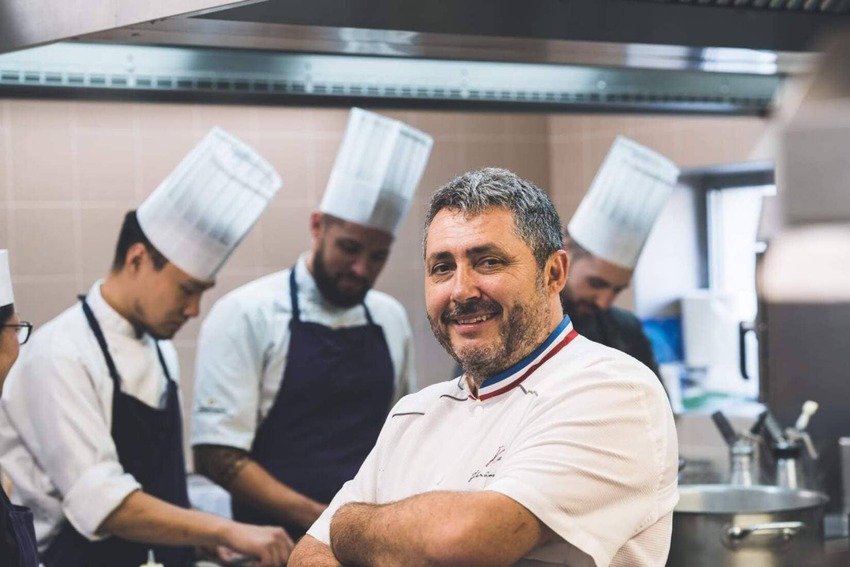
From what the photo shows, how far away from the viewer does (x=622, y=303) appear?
4848 millimetres

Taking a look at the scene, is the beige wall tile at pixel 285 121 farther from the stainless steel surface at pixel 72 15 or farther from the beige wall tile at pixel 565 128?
the stainless steel surface at pixel 72 15

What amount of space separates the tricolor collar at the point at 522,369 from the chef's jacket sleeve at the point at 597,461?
8 cm

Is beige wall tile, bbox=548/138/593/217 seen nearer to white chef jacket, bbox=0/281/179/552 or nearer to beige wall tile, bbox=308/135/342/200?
beige wall tile, bbox=308/135/342/200

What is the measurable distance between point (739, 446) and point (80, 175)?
2.50 metres

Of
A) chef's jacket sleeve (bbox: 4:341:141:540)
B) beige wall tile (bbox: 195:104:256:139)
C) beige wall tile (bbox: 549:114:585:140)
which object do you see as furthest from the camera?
beige wall tile (bbox: 549:114:585:140)

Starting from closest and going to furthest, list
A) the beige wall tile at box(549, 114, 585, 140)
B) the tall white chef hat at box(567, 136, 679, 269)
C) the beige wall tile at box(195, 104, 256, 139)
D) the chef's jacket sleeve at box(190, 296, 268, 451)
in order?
the chef's jacket sleeve at box(190, 296, 268, 451)
the tall white chef hat at box(567, 136, 679, 269)
the beige wall tile at box(195, 104, 256, 139)
the beige wall tile at box(549, 114, 585, 140)

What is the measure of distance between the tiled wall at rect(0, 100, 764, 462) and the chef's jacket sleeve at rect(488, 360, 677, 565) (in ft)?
7.30

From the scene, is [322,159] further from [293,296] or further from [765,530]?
[765,530]

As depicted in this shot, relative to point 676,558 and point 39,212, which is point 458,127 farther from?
point 676,558

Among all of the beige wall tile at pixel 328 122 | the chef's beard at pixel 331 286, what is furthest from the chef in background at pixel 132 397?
the beige wall tile at pixel 328 122

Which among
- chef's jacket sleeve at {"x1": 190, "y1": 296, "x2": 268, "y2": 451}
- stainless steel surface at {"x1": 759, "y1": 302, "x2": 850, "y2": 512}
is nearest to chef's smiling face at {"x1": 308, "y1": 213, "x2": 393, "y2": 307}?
chef's jacket sleeve at {"x1": 190, "y1": 296, "x2": 268, "y2": 451}

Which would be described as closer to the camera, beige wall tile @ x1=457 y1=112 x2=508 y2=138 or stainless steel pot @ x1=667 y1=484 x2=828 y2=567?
stainless steel pot @ x1=667 y1=484 x2=828 y2=567

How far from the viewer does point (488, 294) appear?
1.60 meters

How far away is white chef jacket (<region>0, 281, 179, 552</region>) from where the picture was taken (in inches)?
91.5
